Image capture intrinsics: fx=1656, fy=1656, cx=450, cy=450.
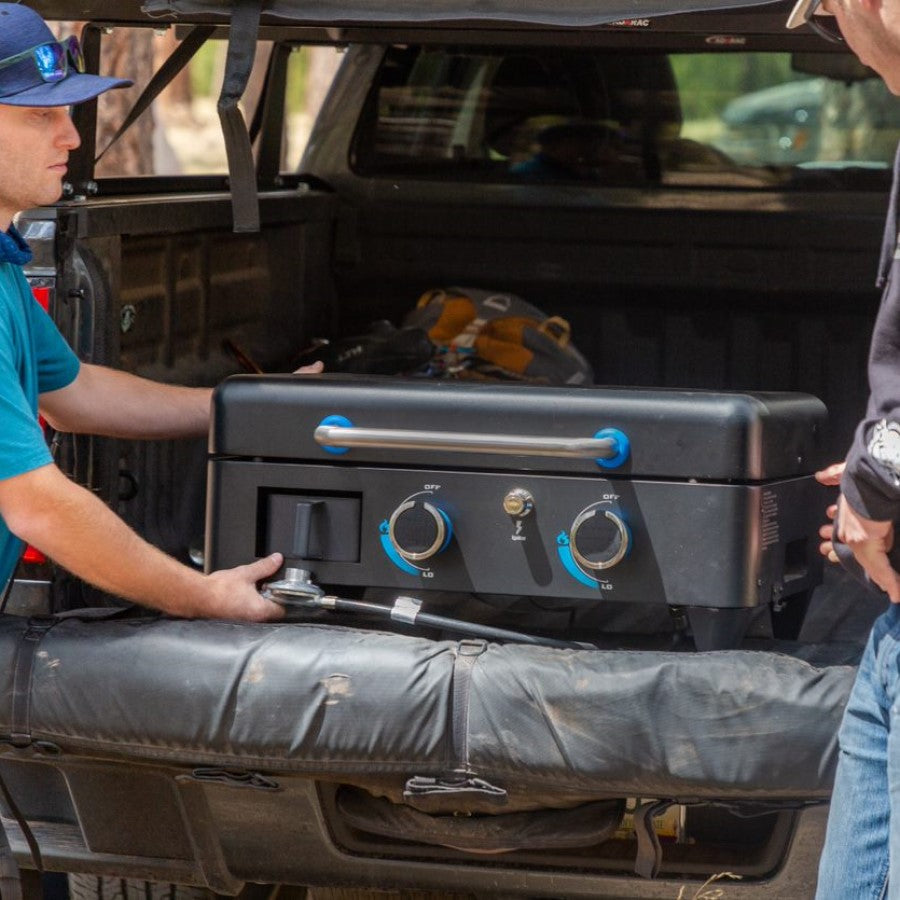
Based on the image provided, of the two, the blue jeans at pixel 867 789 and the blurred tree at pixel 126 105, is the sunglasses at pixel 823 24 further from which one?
the blurred tree at pixel 126 105

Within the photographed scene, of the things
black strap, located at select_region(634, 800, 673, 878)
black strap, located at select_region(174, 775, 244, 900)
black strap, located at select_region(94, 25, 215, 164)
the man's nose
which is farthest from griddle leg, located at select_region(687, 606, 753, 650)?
black strap, located at select_region(94, 25, 215, 164)

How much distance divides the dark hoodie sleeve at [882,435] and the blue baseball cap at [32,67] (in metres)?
1.33

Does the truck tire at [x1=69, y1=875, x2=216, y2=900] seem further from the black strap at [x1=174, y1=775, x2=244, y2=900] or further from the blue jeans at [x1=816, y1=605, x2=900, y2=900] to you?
the blue jeans at [x1=816, y1=605, x2=900, y2=900]

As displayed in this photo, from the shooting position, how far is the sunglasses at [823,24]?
206 cm

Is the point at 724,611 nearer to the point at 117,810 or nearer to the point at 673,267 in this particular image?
the point at 117,810

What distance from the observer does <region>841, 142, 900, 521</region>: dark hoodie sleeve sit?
1849 millimetres

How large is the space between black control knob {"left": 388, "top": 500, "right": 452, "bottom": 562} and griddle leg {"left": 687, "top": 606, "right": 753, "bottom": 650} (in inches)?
15.6

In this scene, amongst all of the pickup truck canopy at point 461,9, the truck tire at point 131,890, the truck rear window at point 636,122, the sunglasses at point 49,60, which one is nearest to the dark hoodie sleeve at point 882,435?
the pickup truck canopy at point 461,9

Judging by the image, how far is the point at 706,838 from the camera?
8.46 ft

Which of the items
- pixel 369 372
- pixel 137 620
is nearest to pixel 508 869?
pixel 137 620

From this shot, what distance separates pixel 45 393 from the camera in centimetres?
282

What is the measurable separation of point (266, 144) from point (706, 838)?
8.02 ft

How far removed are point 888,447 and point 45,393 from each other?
153 centimetres

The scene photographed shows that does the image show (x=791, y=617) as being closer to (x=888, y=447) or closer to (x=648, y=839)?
(x=648, y=839)
